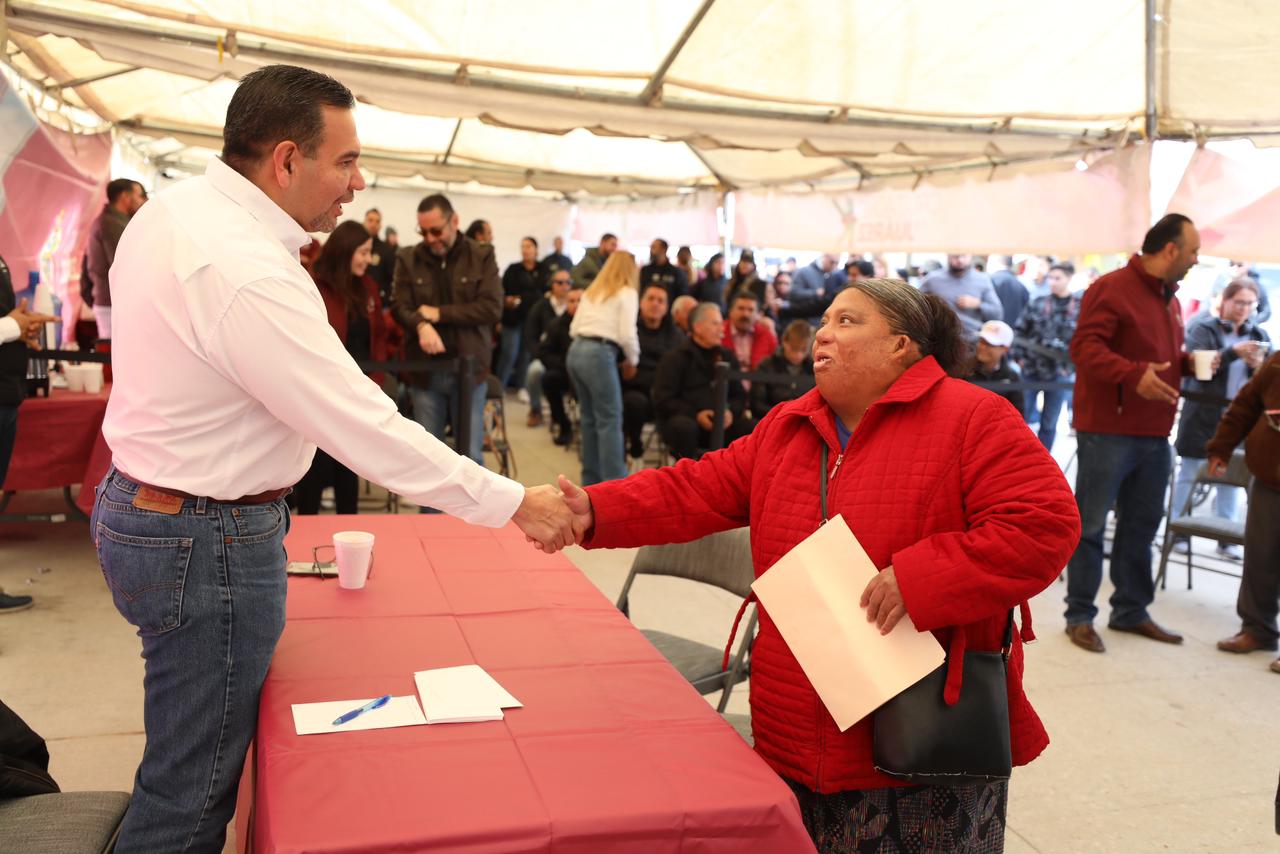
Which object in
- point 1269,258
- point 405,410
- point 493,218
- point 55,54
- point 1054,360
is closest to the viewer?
point 1269,258

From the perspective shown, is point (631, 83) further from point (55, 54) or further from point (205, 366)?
point (205, 366)

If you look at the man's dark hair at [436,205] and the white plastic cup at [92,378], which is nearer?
the white plastic cup at [92,378]

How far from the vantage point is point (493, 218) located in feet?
51.3

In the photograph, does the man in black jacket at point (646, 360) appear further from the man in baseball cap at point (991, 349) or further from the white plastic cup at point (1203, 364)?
the white plastic cup at point (1203, 364)

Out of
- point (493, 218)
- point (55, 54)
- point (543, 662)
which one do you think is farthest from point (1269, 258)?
point (493, 218)

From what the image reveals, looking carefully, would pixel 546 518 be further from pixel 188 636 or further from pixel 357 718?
pixel 188 636

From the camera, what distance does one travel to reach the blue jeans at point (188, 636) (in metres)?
1.71

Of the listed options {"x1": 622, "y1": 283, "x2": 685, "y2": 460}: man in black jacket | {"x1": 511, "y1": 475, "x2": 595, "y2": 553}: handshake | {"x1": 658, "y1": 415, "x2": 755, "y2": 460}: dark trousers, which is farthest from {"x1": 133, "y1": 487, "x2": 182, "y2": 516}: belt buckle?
{"x1": 622, "y1": 283, "x2": 685, "y2": 460}: man in black jacket

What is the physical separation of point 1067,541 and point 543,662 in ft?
3.29

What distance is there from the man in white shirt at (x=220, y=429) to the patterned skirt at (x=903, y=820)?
97 centimetres

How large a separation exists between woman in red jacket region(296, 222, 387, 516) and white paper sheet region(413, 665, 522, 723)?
142 inches

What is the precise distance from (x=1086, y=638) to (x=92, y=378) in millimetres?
5048

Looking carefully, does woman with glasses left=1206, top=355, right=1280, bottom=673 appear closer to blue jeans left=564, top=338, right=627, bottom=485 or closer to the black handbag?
the black handbag

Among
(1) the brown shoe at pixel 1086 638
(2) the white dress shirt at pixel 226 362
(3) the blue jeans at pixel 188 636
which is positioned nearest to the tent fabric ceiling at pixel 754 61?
(1) the brown shoe at pixel 1086 638
